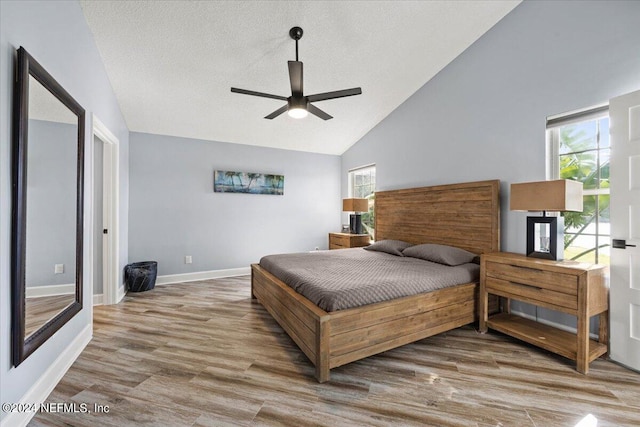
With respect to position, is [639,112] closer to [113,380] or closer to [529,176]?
[529,176]

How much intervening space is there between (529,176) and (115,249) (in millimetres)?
4768

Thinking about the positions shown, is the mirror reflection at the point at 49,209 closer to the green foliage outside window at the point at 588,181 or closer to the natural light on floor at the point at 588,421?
the natural light on floor at the point at 588,421

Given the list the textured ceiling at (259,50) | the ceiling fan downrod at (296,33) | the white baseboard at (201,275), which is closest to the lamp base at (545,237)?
the textured ceiling at (259,50)

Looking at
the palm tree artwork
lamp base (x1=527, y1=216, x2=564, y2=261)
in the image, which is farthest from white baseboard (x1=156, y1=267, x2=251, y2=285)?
lamp base (x1=527, y1=216, x2=564, y2=261)

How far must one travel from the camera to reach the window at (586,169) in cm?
230

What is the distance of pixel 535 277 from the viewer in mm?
2188

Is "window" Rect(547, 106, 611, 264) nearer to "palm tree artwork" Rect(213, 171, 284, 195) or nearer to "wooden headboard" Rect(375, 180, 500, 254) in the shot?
"wooden headboard" Rect(375, 180, 500, 254)

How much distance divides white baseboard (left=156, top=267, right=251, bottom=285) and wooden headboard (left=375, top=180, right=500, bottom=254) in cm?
260

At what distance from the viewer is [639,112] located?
191 cm

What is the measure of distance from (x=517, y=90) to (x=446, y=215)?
4.89ft

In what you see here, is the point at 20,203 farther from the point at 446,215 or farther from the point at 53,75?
the point at 446,215

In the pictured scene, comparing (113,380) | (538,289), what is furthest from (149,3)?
(538,289)

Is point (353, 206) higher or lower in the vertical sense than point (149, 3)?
lower

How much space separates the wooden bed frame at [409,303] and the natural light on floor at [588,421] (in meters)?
0.98
